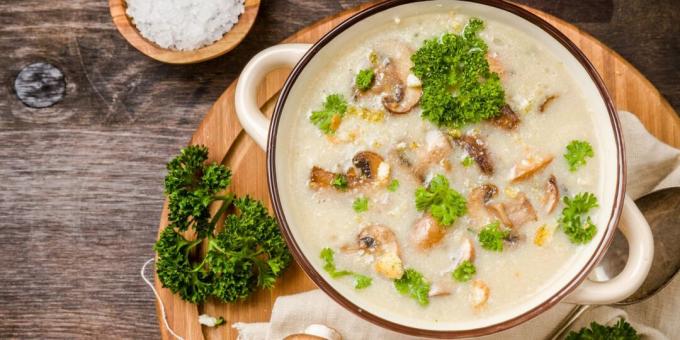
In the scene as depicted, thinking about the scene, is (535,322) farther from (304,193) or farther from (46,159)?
(46,159)

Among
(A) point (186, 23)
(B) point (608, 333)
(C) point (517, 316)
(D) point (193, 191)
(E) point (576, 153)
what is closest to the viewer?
(C) point (517, 316)

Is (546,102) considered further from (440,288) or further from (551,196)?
(440,288)

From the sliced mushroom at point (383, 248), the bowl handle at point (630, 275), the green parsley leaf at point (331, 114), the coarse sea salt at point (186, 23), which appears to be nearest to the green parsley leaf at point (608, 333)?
the bowl handle at point (630, 275)

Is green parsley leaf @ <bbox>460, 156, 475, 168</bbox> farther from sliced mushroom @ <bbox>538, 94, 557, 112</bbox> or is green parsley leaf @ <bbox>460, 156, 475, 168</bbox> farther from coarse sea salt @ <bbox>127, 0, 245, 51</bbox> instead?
coarse sea salt @ <bbox>127, 0, 245, 51</bbox>

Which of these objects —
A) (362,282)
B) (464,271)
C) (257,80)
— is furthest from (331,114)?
(464,271)

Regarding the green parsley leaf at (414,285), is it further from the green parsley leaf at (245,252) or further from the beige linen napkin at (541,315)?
the green parsley leaf at (245,252)

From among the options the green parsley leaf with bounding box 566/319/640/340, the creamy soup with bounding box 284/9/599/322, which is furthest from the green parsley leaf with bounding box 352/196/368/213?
the green parsley leaf with bounding box 566/319/640/340

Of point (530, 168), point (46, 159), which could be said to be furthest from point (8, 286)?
point (530, 168)
